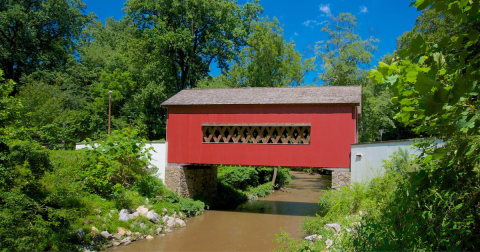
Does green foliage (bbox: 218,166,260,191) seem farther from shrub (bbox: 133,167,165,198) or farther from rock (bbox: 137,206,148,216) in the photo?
rock (bbox: 137,206,148,216)

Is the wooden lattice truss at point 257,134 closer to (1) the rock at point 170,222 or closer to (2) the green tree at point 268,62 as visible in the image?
(1) the rock at point 170,222

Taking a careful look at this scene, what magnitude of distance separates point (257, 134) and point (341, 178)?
3602mm

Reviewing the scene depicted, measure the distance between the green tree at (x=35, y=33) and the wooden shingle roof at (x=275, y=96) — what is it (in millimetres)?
15660

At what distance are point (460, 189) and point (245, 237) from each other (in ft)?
26.3

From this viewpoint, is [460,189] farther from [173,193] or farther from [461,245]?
[173,193]

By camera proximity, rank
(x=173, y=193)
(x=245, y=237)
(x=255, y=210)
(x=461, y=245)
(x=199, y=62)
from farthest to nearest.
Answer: (x=199, y=62)
(x=255, y=210)
(x=173, y=193)
(x=245, y=237)
(x=461, y=245)

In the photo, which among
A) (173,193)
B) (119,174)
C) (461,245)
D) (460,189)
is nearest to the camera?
(461,245)

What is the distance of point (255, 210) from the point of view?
47.4ft

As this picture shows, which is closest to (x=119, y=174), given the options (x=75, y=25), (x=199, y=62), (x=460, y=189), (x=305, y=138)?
→ (x=305, y=138)

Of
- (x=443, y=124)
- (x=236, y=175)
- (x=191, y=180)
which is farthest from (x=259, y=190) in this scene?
(x=443, y=124)

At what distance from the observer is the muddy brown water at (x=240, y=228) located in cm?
930

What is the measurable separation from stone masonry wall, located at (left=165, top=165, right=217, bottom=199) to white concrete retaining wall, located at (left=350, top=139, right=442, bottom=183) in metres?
6.76

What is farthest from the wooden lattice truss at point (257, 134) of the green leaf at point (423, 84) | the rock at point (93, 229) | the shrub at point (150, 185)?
the green leaf at point (423, 84)

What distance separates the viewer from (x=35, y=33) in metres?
23.2
